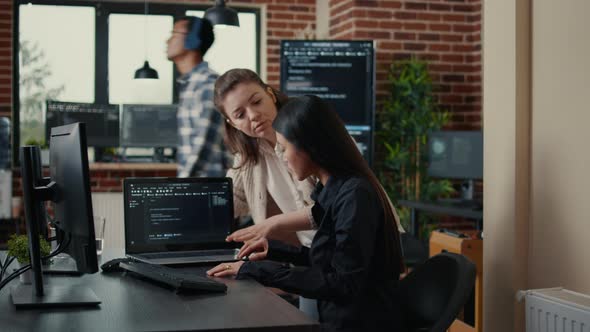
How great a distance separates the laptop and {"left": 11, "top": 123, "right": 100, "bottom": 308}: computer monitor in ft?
1.81

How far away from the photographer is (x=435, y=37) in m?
6.52

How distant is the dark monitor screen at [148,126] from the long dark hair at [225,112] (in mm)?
3978

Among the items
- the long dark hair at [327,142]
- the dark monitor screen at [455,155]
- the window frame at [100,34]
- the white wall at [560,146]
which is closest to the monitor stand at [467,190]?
the dark monitor screen at [455,155]

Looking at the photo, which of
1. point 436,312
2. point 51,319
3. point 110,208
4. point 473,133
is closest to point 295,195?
point 436,312

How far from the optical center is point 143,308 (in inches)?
71.4

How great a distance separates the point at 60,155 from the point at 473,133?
170 inches

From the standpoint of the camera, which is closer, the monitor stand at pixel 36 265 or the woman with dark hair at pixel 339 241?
the monitor stand at pixel 36 265

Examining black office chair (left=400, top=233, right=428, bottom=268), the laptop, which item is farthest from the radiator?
black office chair (left=400, top=233, right=428, bottom=268)

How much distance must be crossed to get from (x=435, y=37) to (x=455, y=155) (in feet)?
3.76

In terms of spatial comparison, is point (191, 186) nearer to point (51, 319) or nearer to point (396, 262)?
point (396, 262)

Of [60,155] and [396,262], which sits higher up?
[60,155]

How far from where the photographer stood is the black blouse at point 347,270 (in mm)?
2004

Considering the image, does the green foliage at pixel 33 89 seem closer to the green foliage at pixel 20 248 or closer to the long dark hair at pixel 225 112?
the long dark hair at pixel 225 112

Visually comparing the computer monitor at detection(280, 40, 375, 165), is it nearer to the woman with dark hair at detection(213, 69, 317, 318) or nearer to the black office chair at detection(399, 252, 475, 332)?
the woman with dark hair at detection(213, 69, 317, 318)
